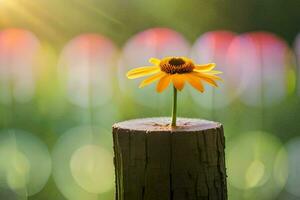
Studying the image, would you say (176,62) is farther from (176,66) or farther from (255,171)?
(255,171)

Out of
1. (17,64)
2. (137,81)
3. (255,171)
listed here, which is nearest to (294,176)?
(255,171)

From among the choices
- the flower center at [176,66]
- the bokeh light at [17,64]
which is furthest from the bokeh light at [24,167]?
the flower center at [176,66]

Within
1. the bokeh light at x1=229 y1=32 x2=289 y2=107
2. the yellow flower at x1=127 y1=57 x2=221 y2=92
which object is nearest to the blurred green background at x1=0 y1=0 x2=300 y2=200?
the bokeh light at x1=229 y1=32 x2=289 y2=107

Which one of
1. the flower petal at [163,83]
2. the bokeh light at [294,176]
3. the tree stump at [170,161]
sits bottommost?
the bokeh light at [294,176]

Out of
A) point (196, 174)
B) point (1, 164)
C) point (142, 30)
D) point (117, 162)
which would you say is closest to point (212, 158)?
point (196, 174)

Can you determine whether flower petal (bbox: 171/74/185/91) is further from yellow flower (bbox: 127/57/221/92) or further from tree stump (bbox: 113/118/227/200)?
tree stump (bbox: 113/118/227/200)

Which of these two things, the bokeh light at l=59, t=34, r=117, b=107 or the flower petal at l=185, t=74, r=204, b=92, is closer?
the flower petal at l=185, t=74, r=204, b=92

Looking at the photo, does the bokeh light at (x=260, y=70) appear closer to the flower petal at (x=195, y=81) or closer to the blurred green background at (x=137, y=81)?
the blurred green background at (x=137, y=81)
